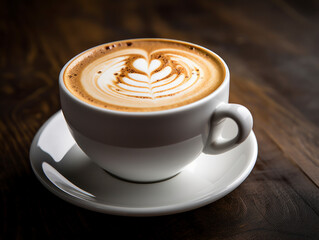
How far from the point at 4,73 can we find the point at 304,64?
996mm

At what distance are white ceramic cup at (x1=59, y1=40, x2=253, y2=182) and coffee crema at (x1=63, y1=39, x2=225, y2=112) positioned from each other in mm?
28

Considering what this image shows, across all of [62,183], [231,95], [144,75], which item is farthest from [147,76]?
[231,95]

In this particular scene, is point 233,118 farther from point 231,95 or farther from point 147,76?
point 231,95

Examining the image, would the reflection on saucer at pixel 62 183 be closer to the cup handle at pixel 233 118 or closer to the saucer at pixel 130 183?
the saucer at pixel 130 183

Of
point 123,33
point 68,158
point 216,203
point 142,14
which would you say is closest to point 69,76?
point 68,158

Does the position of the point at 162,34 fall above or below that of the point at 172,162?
below

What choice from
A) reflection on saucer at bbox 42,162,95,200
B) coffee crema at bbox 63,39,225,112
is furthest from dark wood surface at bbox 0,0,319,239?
coffee crema at bbox 63,39,225,112

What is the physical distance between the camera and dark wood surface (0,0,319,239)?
0.71 m

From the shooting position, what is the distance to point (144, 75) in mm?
811

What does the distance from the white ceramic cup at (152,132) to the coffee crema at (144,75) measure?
28 millimetres

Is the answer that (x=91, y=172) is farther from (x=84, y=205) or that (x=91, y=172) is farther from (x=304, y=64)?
(x=304, y=64)

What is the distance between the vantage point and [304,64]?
51.0 inches

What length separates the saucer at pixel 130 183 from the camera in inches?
26.7

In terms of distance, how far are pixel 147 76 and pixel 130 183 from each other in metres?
0.22
